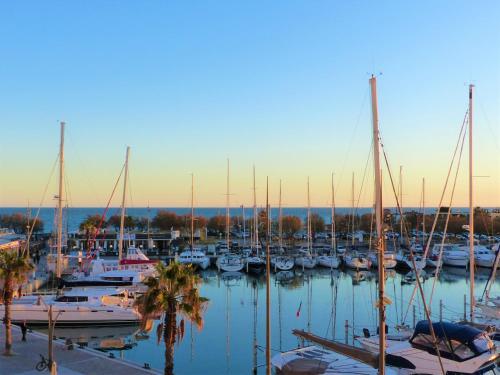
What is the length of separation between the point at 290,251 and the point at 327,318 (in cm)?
4557

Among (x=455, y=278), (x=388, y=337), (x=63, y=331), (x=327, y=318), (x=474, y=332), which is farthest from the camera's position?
(x=455, y=278)

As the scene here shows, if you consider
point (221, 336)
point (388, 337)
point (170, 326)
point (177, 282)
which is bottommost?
point (221, 336)

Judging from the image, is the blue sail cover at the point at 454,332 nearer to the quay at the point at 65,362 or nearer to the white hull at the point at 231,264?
the quay at the point at 65,362

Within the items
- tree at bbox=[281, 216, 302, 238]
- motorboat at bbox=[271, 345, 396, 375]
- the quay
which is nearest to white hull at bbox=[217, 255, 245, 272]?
the quay

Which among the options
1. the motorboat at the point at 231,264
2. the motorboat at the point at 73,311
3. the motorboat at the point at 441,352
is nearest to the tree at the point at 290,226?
the motorboat at the point at 231,264

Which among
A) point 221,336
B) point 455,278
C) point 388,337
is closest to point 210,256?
point 455,278

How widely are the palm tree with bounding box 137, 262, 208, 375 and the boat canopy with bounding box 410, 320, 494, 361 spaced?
37.3 ft

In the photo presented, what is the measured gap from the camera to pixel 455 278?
6606 centimetres

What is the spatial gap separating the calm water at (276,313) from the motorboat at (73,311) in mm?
851

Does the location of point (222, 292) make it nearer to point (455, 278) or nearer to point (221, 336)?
point (221, 336)

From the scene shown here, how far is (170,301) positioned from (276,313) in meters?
26.7

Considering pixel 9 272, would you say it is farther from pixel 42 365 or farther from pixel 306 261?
pixel 306 261

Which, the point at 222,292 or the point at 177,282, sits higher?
the point at 177,282

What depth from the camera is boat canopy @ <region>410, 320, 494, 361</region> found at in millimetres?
23250
